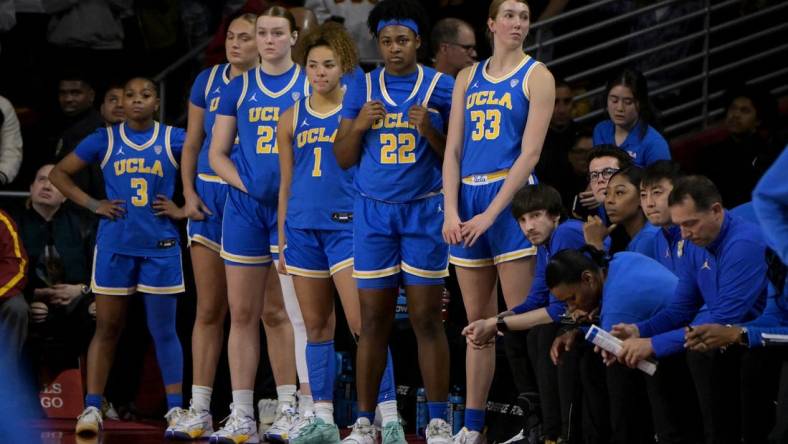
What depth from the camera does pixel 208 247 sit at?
7.61 m

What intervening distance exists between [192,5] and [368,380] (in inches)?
184

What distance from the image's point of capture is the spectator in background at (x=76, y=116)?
9344 millimetres

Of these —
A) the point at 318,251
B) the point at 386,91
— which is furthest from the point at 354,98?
the point at 318,251

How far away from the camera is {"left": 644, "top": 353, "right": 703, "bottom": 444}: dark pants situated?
557 cm

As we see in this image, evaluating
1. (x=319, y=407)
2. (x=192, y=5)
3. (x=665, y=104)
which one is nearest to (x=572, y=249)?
(x=319, y=407)

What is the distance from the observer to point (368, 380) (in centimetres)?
666

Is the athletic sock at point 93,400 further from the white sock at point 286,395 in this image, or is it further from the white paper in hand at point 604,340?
the white paper in hand at point 604,340

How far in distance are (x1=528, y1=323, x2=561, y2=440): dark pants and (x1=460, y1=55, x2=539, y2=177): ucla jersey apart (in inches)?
28.9

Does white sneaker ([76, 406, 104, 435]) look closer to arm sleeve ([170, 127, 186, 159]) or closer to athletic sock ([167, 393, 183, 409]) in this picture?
athletic sock ([167, 393, 183, 409])

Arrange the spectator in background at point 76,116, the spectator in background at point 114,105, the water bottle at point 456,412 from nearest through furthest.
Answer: the water bottle at point 456,412 → the spectator in background at point 114,105 → the spectator in background at point 76,116

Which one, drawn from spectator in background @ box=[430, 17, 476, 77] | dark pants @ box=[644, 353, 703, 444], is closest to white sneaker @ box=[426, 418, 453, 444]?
dark pants @ box=[644, 353, 703, 444]

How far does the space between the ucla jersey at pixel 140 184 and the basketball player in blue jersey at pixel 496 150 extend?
210 centimetres

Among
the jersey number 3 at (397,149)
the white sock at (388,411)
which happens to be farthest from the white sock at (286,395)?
the jersey number 3 at (397,149)

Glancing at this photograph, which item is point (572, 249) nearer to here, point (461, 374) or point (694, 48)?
point (461, 374)
